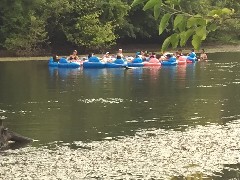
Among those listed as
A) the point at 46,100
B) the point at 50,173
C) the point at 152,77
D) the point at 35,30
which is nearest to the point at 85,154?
the point at 50,173

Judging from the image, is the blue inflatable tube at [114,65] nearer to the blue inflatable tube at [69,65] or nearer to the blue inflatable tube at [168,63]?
the blue inflatable tube at [69,65]

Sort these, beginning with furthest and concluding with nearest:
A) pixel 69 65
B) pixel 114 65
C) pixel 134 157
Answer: pixel 69 65 → pixel 114 65 → pixel 134 157

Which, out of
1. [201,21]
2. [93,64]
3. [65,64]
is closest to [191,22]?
[201,21]

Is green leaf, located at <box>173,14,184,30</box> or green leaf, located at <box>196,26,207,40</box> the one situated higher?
green leaf, located at <box>173,14,184,30</box>

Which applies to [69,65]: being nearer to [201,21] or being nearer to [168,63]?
[168,63]

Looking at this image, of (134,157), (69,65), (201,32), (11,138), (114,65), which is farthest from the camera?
(69,65)

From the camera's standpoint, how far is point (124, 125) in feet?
50.7

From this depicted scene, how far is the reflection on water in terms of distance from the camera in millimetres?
10797

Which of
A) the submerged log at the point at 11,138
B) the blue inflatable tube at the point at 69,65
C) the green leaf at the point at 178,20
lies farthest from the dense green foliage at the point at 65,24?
the green leaf at the point at 178,20

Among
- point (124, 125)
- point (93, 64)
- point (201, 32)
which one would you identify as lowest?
point (124, 125)

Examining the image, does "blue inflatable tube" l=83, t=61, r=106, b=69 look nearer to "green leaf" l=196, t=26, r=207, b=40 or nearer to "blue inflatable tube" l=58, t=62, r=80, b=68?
"blue inflatable tube" l=58, t=62, r=80, b=68

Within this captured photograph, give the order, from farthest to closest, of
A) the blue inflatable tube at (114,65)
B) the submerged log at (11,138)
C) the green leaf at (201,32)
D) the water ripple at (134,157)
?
the blue inflatable tube at (114,65) → the submerged log at (11,138) → the water ripple at (134,157) → the green leaf at (201,32)

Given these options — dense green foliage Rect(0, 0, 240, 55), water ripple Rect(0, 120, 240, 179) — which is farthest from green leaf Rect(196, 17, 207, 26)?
dense green foliage Rect(0, 0, 240, 55)

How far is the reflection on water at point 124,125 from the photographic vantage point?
10797 millimetres
